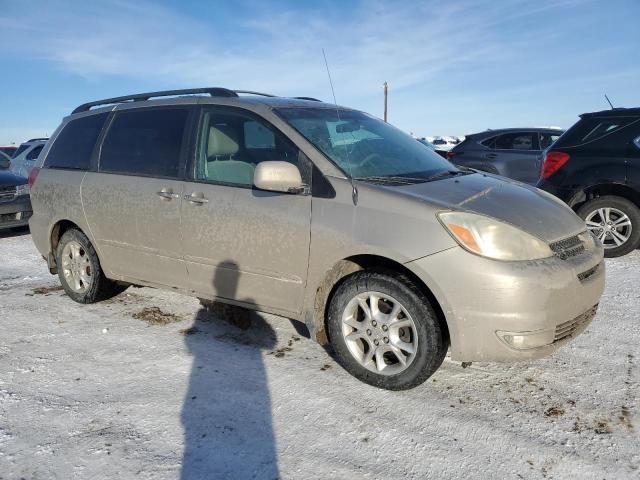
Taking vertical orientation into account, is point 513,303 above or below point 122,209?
below

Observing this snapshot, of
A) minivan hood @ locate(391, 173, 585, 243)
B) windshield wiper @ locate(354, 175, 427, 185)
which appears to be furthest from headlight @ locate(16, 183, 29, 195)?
minivan hood @ locate(391, 173, 585, 243)

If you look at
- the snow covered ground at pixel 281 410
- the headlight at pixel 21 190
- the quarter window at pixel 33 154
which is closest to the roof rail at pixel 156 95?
the snow covered ground at pixel 281 410

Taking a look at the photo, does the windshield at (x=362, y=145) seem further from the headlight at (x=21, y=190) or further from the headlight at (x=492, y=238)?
the headlight at (x=21, y=190)

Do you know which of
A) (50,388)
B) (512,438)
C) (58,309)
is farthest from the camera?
(58,309)

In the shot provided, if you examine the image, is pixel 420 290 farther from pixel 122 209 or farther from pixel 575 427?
pixel 122 209

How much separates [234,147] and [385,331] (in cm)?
170

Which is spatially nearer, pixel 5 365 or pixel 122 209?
pixel 5 365

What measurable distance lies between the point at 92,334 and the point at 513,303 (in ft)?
10.0

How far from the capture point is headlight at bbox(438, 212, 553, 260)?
2621 millimetres

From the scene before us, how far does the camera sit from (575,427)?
8.30ft

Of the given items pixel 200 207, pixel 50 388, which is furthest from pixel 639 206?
pixel 50 388

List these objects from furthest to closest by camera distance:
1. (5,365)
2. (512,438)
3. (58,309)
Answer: (58,309)
(5,365)
(512,438)

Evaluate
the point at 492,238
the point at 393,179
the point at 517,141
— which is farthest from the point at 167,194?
the point at 517,141

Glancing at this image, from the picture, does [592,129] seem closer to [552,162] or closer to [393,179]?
[552,162]
